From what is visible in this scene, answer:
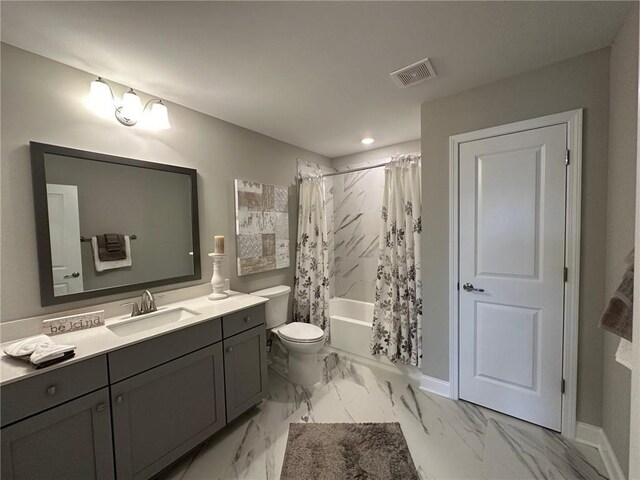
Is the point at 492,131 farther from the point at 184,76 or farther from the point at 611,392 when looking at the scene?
the point at 184,76

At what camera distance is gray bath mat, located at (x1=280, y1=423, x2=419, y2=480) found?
Result: 1.49 m

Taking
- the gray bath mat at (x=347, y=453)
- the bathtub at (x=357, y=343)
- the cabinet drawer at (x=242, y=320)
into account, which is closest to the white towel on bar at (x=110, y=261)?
the cabinet drawer at (x=242, y=320)

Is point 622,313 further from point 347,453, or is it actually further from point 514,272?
point 347,453

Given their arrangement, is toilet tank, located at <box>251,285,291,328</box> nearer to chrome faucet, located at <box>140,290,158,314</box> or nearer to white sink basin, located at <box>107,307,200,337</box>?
white sink basin, located at <box>107,307,200,337</box>

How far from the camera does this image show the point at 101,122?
5.44ft

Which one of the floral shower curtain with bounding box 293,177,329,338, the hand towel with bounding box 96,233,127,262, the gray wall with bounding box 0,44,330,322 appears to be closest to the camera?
the gray wall with bounding box 0,44,330,322

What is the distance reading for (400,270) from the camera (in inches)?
94.1

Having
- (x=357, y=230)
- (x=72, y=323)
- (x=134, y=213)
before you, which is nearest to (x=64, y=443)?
(x=72, y=323)

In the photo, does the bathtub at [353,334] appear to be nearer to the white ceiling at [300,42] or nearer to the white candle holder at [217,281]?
the white candle holder at [217,281]

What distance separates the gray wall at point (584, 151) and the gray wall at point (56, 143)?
1800 millimetres

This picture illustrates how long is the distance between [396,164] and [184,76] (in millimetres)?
1788

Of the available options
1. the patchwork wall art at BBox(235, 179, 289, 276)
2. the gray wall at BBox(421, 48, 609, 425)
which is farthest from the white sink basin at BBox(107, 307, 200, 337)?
the gray wall at BBox(421, 48, 609, 425)

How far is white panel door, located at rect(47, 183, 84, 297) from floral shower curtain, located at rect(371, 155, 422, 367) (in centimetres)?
224

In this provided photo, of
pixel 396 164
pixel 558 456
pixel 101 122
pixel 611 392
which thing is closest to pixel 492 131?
pixel 396 164
